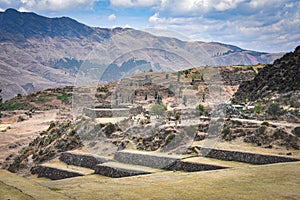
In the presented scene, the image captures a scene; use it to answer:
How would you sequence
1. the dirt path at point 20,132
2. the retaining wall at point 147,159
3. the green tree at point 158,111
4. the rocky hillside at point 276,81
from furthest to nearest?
the rocky hillside at point 276,81 < the dirt path at point 20,132 < the green tree at point 158,111 < the retaining wall at point 147,159

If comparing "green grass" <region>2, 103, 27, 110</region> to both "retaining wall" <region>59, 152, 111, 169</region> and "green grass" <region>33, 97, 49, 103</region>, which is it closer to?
"green grass" <region>33, 97, 49, 103</region>

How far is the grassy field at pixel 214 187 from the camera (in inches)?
701

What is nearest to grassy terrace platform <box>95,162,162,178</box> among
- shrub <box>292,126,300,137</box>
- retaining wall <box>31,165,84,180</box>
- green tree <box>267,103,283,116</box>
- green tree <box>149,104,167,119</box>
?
retaining wall <box>31,165,84,180</box>

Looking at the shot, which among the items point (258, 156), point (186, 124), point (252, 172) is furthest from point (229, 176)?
point (186, 124)

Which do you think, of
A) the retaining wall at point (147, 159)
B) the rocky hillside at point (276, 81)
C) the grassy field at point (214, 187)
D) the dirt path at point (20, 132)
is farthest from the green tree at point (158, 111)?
the grassy field at point (214, 187)

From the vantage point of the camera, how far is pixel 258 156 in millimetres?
29094

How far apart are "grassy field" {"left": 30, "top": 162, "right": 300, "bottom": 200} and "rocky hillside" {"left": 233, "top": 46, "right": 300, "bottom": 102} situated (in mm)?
35685

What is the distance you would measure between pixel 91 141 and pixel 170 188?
71.7 ft

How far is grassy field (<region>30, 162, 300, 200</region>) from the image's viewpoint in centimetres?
1780

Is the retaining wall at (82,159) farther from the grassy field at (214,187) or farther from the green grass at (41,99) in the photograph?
the green grass at (41,99)

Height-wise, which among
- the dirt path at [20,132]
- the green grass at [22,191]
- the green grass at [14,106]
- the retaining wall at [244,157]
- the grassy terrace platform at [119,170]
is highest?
the green grass at [22,191]

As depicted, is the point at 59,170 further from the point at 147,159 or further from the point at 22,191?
the point at 22,191

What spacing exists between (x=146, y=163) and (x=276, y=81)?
4011 cm

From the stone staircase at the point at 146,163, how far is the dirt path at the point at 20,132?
1735cm
